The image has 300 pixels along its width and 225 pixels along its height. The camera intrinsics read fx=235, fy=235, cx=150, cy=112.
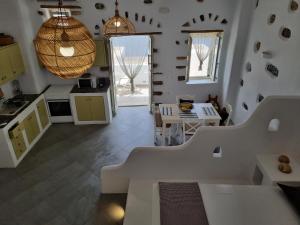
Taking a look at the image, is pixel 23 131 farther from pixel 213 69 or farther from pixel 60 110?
pixel 213 69

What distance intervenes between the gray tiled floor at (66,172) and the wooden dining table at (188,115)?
2.55 feet

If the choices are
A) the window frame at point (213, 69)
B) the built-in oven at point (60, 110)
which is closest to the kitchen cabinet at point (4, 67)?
the built-in oven at point (60, 110)

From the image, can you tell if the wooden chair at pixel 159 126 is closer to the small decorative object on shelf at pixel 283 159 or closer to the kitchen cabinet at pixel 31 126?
the small decorative object on shelf at pixel 283 159

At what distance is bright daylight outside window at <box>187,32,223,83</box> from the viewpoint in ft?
18.0

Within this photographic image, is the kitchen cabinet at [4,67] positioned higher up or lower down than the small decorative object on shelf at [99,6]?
lower down

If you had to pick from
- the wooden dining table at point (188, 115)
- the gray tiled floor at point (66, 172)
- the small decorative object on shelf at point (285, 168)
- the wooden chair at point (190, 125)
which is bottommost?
the gray tiled floor at point (66, 172)

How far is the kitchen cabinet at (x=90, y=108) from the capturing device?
5.27 m

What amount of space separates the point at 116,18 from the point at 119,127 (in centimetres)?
243

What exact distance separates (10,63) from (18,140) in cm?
147

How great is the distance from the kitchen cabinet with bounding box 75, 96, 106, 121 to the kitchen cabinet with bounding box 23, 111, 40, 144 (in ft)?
3.03

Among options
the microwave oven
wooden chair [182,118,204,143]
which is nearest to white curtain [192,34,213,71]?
wooden chair [182,118,204,143]

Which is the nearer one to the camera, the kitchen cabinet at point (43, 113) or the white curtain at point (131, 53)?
the kitchen cabinet at point (43, 113)

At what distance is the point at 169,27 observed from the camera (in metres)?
5.23

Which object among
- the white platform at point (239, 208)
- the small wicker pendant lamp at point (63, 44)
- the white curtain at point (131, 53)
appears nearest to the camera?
the small wicker pendant lamp at point (63, 44)
